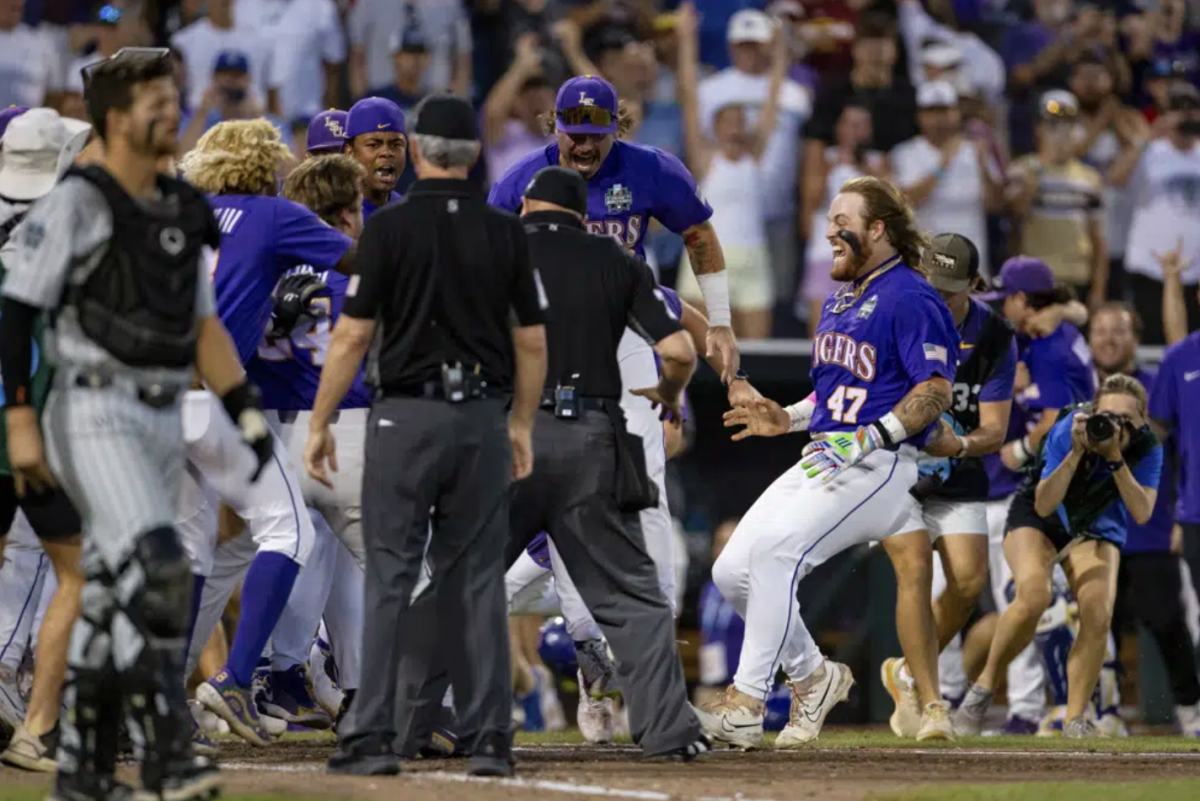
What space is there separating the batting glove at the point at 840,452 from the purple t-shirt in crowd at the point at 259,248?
1925 mm

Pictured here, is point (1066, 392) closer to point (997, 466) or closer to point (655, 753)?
point (997, 466)

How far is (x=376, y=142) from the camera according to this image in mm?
8281

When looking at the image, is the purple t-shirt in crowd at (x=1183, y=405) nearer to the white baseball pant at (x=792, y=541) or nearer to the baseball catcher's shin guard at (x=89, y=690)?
the white baseball pant at (x=792, y=541)

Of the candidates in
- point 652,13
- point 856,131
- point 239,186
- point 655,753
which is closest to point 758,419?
point 655,753

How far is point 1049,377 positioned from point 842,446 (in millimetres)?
3123

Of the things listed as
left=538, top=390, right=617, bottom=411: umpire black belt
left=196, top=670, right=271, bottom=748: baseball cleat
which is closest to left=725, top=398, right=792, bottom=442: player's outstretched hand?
left=538, top=390, right=617, bottom=411: umpire black belt

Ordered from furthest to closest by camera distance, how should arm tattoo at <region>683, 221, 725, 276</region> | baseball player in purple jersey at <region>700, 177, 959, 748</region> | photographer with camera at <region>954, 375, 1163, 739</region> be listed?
photographer with camera at <region>954, 375, 1163, 739</region>, arm tattoo at <region>683, 221, 725, 276</region>, baseball player in purple jersey at <region>700, 177, 959, 748</region>

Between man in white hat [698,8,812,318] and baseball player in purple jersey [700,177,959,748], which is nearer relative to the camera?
baseball player in purple jersey [700,177,959,748]

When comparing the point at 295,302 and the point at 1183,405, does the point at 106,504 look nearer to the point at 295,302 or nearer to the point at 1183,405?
the point at 295,302

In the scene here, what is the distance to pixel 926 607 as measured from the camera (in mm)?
8461

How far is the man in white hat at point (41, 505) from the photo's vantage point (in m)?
6.23

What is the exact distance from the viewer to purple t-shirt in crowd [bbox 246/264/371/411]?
7.56 meters

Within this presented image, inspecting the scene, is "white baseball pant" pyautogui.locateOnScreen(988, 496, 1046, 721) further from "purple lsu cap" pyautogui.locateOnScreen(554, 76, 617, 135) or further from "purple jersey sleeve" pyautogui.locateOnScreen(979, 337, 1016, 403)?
"purple lsu cap" pyautogui.locateOnScreen(554, 76, 617, 135)

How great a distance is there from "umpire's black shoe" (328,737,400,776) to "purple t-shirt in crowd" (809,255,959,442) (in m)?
2.57
